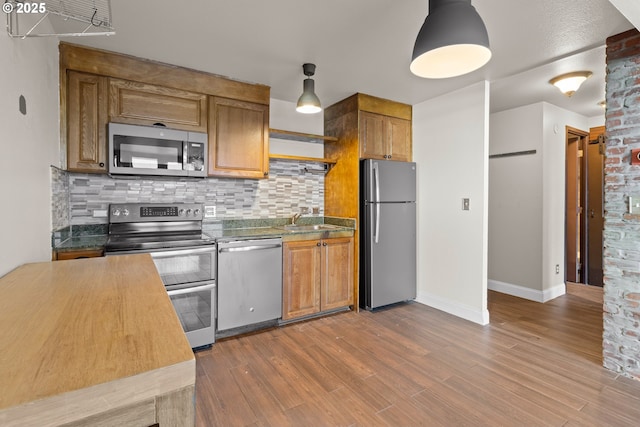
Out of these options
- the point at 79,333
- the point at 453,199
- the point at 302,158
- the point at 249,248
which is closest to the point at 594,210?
the point at 453,199

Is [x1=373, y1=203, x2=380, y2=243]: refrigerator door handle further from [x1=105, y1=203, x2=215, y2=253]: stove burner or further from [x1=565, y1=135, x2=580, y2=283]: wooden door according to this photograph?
[x1=565, y1=135, x2=580, y2=283]: wooden door

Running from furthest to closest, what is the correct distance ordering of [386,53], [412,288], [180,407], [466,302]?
[412,288] → [466,302] → [386,53] → [180,407]

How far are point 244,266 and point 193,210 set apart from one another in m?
0.79

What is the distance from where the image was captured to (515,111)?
158 inches

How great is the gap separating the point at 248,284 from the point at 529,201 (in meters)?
3.58

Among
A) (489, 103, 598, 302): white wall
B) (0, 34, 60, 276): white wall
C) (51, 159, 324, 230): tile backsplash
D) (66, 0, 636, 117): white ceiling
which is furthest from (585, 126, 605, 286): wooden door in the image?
(0, 34, 60, 276): white wall

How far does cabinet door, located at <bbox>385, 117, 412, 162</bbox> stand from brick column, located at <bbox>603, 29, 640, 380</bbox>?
1885mm

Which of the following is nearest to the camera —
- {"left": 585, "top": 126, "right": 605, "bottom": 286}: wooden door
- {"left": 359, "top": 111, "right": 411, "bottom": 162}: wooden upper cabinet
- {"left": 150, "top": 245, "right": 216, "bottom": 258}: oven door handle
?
{"left": 150, "top": 245, "right": 216, "bottom": 258}: oven door handle

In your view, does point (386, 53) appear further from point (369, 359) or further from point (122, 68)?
point (369, 359)

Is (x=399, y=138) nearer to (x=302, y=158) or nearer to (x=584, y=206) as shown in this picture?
(x=302, y=158)

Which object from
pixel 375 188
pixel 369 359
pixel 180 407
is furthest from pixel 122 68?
pixel 369 359

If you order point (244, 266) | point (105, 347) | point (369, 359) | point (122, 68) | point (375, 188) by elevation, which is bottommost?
point (369, 359)

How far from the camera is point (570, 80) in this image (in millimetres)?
2910

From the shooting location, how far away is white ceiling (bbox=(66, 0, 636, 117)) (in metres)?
1.92
